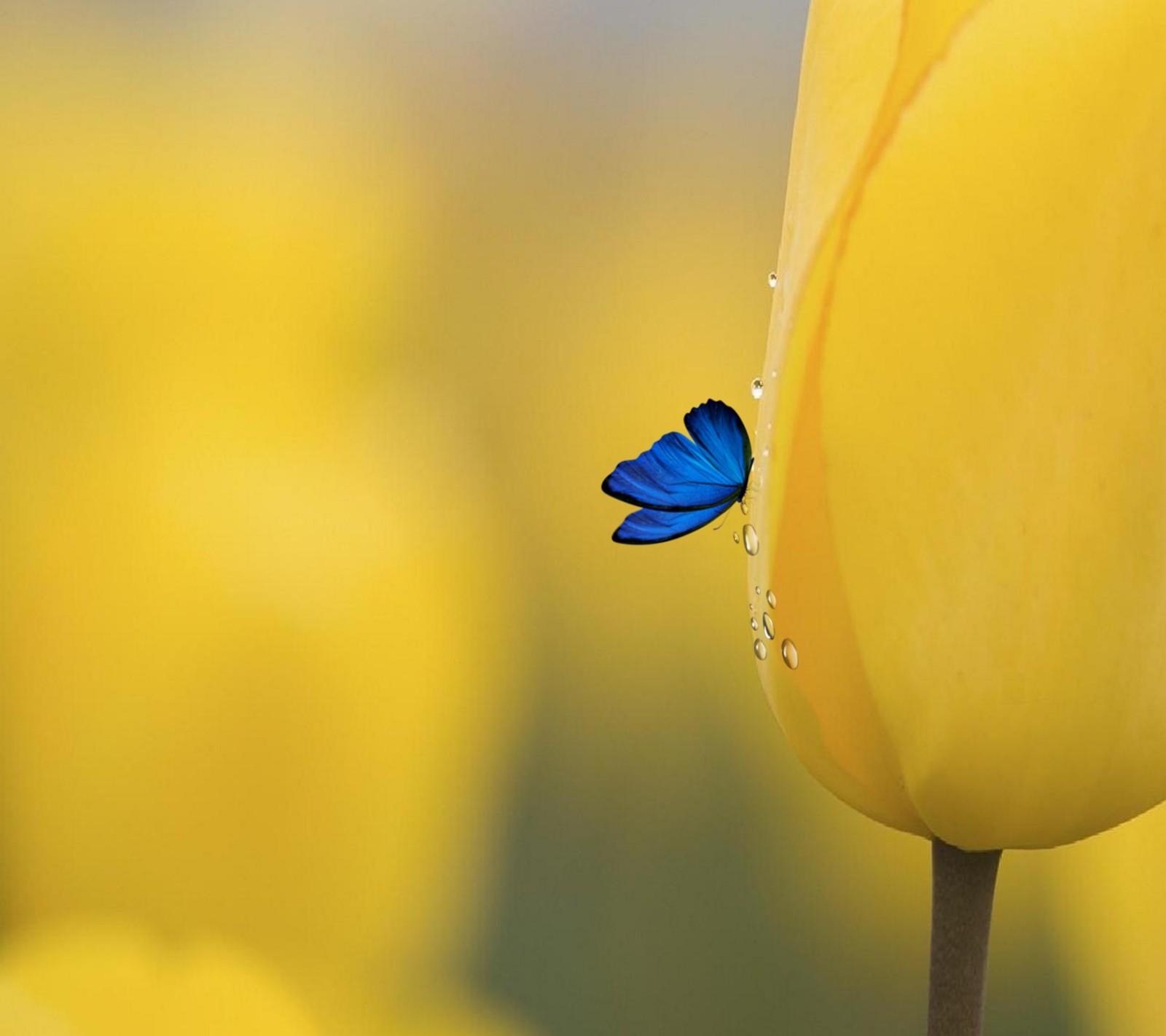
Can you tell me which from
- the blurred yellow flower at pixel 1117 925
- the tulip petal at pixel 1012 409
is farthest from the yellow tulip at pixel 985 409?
the blurred yellow flower at pixel 1117 925

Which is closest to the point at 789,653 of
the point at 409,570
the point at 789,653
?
the point at 789,653

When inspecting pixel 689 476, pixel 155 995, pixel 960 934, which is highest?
pixel 689 476

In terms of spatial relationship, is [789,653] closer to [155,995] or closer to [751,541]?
[751,541]

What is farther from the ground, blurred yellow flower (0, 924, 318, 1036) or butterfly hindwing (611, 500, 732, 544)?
butterfly hindwing (611, 500, 732, 544)

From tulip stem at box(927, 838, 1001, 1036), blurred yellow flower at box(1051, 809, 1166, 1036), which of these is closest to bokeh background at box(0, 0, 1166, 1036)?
blurred yellow flower at box(1051, 809, 1166, 1036)

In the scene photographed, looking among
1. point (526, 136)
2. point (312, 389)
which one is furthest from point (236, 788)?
point (526, 136)

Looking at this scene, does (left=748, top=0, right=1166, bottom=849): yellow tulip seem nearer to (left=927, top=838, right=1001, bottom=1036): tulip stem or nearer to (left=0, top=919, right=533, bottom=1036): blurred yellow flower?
(left=927, top=838, right=1001, bottom=1036): tulip stem

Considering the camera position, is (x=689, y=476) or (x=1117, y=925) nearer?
(x=689, y=476)
